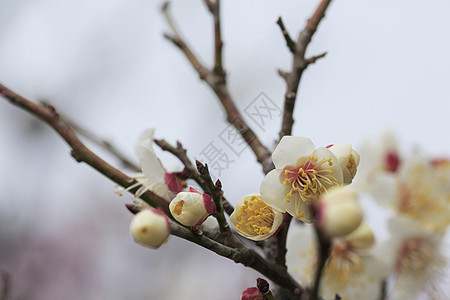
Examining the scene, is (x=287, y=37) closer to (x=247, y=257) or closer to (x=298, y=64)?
(x=298, y=64)

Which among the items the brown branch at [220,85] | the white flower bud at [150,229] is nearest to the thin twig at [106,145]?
the brown branch at [220,85]

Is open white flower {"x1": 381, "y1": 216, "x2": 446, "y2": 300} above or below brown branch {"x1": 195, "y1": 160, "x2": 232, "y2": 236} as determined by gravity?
below

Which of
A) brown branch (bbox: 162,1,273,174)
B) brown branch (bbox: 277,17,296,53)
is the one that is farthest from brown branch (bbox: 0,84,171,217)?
brown branch (bbox: 277,17,296,53)

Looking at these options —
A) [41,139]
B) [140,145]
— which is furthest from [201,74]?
[41,139]

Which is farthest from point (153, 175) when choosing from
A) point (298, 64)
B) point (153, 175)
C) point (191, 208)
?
point (298, 64)

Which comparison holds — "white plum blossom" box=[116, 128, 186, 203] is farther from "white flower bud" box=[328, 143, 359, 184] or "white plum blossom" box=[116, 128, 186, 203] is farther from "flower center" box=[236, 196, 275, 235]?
"white flower bud" box=[328, 143, 359, 184]

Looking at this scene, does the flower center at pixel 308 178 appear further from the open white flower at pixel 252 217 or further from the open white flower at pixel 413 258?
the open white flower at pixel 413 258

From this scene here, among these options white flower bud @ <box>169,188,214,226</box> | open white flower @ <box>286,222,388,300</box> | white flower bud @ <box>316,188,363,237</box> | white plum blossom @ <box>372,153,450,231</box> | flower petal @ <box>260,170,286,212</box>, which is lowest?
open white flower @ <box>286,222,388,300</box>
